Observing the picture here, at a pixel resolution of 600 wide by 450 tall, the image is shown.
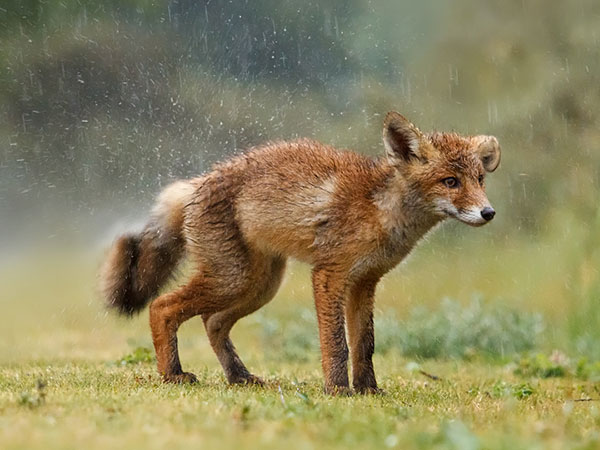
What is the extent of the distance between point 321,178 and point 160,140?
20.1 ft

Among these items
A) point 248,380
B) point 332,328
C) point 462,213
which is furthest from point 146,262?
point 462,213

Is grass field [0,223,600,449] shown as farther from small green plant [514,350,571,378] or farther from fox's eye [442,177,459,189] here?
fox's eye [442,177,459,189]

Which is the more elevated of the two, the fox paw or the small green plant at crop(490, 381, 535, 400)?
the fox paw

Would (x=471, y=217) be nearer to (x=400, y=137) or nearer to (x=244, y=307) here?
(x=400, y=137)

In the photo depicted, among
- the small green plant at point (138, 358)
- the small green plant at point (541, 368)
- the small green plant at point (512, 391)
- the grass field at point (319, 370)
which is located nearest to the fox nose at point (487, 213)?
the grass field at point (319, 370)

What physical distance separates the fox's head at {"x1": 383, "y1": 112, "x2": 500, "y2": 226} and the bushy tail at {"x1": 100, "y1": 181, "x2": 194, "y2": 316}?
1828mm

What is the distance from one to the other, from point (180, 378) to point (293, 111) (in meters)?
7.80

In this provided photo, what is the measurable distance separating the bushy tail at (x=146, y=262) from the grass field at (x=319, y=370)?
0.52m

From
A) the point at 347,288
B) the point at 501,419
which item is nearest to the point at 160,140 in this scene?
the point at 347,288

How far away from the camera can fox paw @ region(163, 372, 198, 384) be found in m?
7.14

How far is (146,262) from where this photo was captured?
780 cm

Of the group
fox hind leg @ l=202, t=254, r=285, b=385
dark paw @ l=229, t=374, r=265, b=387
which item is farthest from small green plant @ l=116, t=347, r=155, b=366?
dark paw @ l=229, t=374, r=265, b=387

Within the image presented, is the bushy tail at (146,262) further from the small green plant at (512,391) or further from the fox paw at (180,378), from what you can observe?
the small green plant at (512,391)

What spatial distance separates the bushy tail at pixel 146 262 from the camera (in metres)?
7.79
